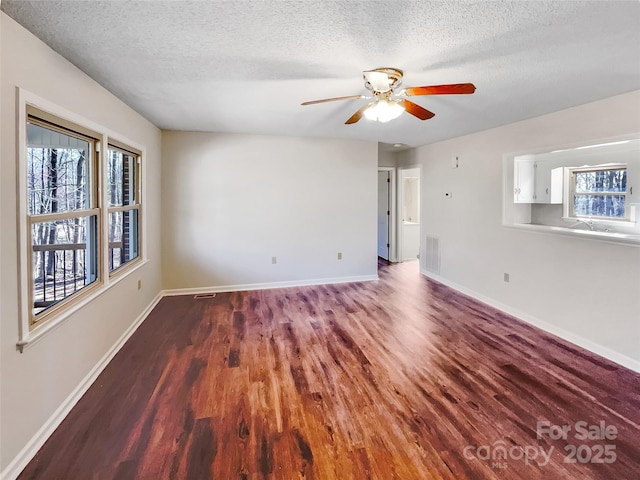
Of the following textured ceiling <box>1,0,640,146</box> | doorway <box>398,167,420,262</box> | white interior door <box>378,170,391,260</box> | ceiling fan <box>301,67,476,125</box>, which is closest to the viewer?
textured ceiling <box>1,0,640,146</box>

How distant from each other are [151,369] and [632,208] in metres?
→ 5.11

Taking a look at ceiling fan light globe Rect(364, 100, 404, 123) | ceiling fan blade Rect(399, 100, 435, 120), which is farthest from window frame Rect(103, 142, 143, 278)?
ceiling fan blade Rect(399, 100, 435, 120)

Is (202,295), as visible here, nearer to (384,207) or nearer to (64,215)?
(64,215)

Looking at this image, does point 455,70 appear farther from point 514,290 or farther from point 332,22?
point 514,290

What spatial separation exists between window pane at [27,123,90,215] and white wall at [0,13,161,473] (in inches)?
8.7

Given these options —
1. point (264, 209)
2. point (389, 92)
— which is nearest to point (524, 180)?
point (389, 92)

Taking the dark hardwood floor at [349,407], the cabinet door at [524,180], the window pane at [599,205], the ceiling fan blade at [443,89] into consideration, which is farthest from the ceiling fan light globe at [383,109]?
the window pane at [599,205]

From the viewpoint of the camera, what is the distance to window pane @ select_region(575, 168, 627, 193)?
3609mm

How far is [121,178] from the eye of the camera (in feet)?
11.1

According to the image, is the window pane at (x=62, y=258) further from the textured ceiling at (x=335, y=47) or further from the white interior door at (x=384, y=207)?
the white interior door at (x=384, y=207)

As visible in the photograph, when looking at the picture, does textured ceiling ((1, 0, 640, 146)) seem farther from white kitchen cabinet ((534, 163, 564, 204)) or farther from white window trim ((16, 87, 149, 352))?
white kitchen cabinet ((534, 163, 564, 204))

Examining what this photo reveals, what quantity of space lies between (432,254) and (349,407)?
407cm

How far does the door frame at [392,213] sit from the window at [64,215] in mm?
5152

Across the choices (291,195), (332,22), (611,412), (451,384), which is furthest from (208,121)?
(611,412)
